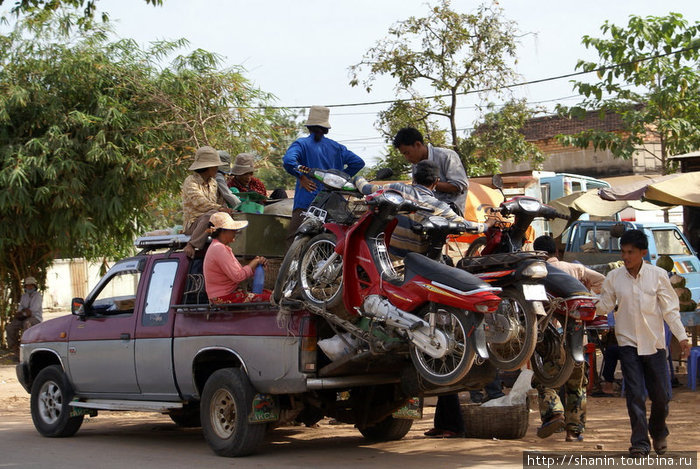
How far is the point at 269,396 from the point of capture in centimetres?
767

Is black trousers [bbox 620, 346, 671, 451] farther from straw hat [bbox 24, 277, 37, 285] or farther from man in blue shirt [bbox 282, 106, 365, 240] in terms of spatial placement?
straw hat [bbox 24, 277, 37, 285]

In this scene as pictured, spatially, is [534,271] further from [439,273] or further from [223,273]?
[223,273]

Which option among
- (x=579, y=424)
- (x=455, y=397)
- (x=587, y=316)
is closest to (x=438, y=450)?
(x=455, y=397)

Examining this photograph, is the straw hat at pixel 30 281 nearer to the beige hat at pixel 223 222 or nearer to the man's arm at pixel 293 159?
the man's arm at pixel 293 159

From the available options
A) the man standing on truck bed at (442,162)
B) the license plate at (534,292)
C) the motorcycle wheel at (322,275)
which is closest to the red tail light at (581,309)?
the license plate at (534,292)

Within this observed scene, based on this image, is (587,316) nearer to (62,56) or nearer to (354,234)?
(354,234)

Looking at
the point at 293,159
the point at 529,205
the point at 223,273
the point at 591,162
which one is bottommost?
the point at 223,273

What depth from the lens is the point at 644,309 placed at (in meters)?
7.30

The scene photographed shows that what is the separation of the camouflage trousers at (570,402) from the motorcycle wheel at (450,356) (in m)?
1.72

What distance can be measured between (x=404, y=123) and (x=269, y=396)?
12579mm

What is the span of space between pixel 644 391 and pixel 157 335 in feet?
14.6

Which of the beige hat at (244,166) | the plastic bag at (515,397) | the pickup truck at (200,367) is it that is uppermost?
the beige hat at (244,166)

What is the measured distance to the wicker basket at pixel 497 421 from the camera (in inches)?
338

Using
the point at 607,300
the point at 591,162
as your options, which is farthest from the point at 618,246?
the point at 591,162
